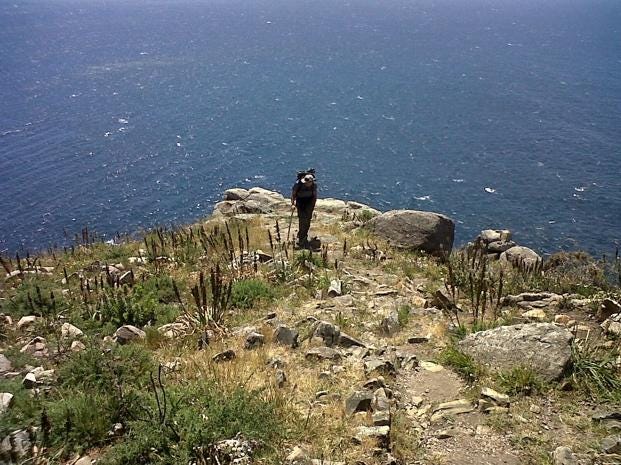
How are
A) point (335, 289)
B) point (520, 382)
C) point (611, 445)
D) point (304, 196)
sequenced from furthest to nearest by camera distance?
point (304, 196) < point (335, 289) < point (520, 382) < point (611, 445)

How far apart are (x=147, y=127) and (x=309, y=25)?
72.1 m

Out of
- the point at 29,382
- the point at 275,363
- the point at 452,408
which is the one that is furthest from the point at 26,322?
the point at 452,408

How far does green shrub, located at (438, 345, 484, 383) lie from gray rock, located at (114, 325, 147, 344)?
209 inches

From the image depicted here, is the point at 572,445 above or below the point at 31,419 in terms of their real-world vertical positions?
below

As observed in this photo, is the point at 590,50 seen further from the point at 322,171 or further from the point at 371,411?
the point at 371,411

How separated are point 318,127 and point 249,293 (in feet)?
147

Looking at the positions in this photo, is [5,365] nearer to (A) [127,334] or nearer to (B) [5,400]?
(B) [5,400]

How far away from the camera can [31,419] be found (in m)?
6.93

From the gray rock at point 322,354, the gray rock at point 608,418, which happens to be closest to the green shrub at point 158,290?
the gray rock at point 322,354

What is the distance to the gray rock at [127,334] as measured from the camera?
10023 mm

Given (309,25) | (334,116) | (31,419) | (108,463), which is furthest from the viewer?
(309,25)

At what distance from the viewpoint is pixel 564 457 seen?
664 cm

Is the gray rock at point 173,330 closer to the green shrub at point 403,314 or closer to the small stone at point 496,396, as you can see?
the green shrub at point 403,314

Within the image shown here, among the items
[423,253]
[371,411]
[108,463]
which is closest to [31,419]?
[108,463]
